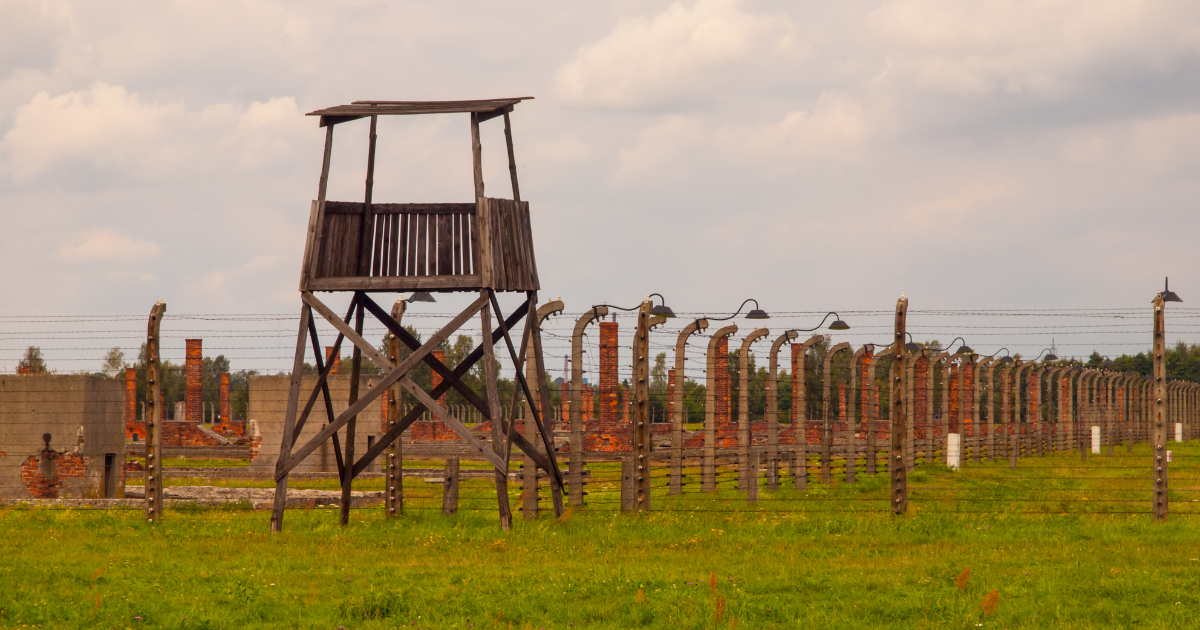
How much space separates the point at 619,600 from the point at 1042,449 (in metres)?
37.7

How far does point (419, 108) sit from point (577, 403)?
3.76 metres

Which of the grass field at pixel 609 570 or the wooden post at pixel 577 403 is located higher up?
the wooden post at pixel 577 403

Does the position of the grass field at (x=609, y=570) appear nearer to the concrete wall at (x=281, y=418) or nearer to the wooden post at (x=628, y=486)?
the wooden post at (x=628, y=486)

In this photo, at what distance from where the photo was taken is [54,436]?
1806 cm

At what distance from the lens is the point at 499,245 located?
42.1 ft

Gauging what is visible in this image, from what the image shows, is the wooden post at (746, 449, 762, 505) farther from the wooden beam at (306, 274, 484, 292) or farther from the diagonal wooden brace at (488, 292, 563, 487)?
the wooden beam at (306, 274, 484, 292)

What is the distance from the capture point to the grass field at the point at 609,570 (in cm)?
793

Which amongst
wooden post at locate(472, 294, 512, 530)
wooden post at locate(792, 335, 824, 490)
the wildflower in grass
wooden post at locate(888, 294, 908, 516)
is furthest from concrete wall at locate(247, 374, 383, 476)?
the wildflower in grass

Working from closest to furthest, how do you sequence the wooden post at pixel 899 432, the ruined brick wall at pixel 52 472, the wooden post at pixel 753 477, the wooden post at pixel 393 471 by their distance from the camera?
the wooden post at pixel 899 432 < the wooden post at pixel 393 471 < the wooden post at pixel 753 477 < the ruined brick wall at pixel 52 472

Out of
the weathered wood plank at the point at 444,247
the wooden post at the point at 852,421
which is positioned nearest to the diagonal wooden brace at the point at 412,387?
the weathered wood plank at the point at 444,247

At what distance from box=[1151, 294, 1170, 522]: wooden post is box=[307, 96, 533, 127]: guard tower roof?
24.3 ft

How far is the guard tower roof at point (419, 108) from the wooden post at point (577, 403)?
2659 millimetres

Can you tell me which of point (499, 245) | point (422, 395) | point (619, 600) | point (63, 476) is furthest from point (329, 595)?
point (63, 476)

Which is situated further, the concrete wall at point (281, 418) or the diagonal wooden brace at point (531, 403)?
the concrete wall at point (281, 418)
